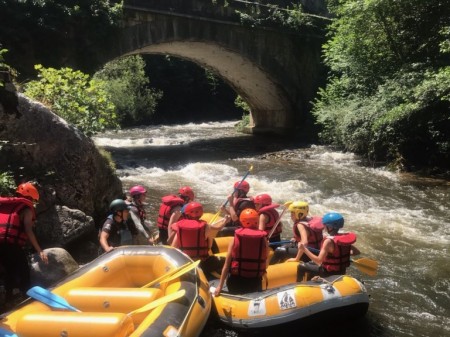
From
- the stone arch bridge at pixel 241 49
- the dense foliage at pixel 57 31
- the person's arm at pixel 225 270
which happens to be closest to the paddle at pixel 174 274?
the person's arm at pixel 225 270

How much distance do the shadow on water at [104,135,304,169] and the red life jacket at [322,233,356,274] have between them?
1058 cm

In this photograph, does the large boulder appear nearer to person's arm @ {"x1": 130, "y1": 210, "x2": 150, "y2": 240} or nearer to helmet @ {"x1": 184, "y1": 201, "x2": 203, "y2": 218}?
person's arm @ {"x1": 130, "y1": 210, "x2": 150, "y2": 240}

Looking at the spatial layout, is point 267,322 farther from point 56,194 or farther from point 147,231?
point 56,194

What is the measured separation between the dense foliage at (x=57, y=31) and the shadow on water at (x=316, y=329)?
10.8 m

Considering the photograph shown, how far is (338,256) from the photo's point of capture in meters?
5.34

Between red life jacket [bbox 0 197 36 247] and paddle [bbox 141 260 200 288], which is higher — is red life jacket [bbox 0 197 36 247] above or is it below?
above

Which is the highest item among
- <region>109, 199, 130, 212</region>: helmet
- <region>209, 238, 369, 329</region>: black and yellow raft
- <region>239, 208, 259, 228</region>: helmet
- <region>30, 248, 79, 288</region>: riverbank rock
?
<region>109, 199, 130, 212</region>: helmet

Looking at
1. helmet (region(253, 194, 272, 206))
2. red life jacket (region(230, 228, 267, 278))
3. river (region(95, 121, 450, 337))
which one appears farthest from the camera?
helmet (region(253, 194, 272, 206))

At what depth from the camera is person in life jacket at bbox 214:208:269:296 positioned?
5.00 meters

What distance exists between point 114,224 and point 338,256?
288 cm

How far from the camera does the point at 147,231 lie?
22.2 feet

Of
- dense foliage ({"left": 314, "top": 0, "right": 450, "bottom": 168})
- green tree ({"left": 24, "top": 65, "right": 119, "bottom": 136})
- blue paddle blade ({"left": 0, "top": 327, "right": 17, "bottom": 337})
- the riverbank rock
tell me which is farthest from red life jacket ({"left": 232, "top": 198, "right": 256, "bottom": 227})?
dense foliage ({"left": 314, "top": 0, "right": 450, "bottom": 168})

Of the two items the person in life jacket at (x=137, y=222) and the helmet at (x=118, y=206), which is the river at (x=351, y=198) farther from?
the helmet at (x=118, y=206)

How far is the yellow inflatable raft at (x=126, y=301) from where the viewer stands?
3.65 meters
